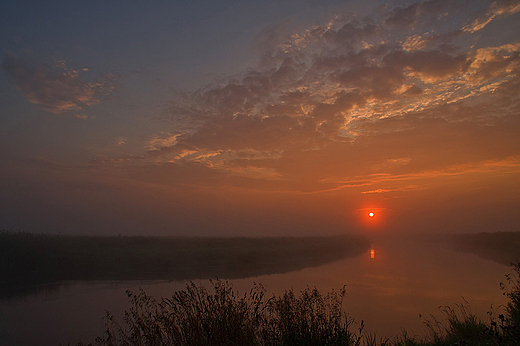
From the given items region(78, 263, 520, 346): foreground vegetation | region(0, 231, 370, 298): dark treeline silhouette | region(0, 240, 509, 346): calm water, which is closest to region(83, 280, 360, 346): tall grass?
region(78, 263, 520, 346): foreground vegetation

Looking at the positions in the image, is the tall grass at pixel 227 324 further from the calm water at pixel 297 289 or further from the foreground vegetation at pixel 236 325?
the calm water at pixel 297 289

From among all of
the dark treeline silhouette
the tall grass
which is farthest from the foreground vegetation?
the dark treeline silhouette

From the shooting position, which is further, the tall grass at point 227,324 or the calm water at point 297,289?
the calm water at point 297,289

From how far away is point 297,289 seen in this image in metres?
17.7

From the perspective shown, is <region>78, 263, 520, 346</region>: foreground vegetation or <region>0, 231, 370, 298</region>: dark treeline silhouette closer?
<region>78, 263, 520, 346</region>: foreground vegetation

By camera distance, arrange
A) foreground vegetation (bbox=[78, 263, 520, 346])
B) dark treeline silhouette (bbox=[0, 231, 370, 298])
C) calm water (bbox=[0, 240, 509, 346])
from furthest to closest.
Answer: dark treeline silhouette (bbox=[0, 231, 370, 298])
calm water (bbox=[0, 240, 509, 346])
foreground vegetation (bbox=[78, 263, 520, 346])

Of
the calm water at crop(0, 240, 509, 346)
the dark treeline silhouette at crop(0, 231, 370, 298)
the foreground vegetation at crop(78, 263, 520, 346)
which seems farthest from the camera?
the dark treeline silhouette at crop(0, 231, 370, 298)

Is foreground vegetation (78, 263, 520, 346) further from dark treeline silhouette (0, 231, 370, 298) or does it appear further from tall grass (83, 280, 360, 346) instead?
dark treeline silhouette (0, 231, 370, 298)

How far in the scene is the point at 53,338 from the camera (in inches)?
428

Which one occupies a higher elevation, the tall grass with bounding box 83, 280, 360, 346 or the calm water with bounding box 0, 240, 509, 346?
the tall grass with bounding box 83, 280, 360, 346

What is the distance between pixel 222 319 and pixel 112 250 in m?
29.4

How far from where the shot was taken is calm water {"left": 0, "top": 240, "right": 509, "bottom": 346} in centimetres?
1145

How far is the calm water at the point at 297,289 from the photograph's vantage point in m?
11.5

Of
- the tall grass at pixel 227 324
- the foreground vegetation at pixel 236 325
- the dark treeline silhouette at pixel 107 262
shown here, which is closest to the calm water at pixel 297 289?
the dark treeline silhouette at pixel 107 262
